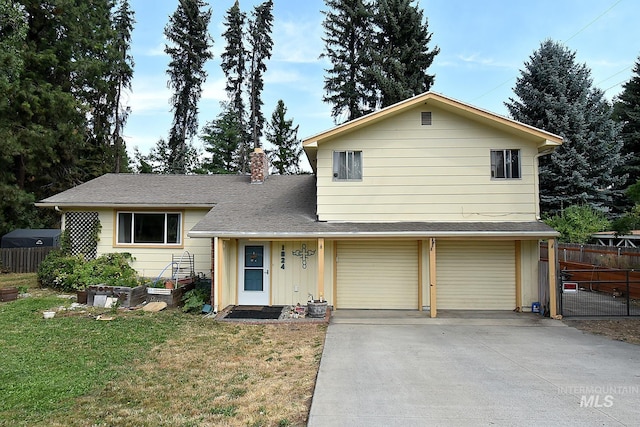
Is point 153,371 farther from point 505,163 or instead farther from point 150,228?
point 505,163

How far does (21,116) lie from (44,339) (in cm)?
1836

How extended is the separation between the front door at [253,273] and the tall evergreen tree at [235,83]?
19401 millimetres

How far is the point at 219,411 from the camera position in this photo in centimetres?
435

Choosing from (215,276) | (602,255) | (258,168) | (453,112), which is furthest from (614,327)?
(258,168)

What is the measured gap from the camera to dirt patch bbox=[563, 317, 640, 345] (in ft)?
25.4

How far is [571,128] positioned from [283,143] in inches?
786

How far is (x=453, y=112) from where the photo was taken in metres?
10.4

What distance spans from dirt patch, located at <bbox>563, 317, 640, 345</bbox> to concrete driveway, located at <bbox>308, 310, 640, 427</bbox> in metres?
0.45

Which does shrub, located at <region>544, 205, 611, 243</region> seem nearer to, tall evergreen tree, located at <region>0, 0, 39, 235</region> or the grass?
the grass

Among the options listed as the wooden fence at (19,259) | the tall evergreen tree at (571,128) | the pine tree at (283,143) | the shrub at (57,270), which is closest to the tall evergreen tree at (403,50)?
the tall evergreen tree at (571,128)

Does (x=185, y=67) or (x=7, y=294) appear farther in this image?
(x=185, y=67)

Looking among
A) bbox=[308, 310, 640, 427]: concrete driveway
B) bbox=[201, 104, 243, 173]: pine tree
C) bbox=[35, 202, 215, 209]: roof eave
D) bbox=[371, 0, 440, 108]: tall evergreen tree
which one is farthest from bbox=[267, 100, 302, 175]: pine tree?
bbox=[308, 310, 640, 427]: concrete driveway

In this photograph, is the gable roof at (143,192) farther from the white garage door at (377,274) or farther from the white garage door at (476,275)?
the white garage door at (476,275)

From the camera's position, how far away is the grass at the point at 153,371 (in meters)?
4.26
